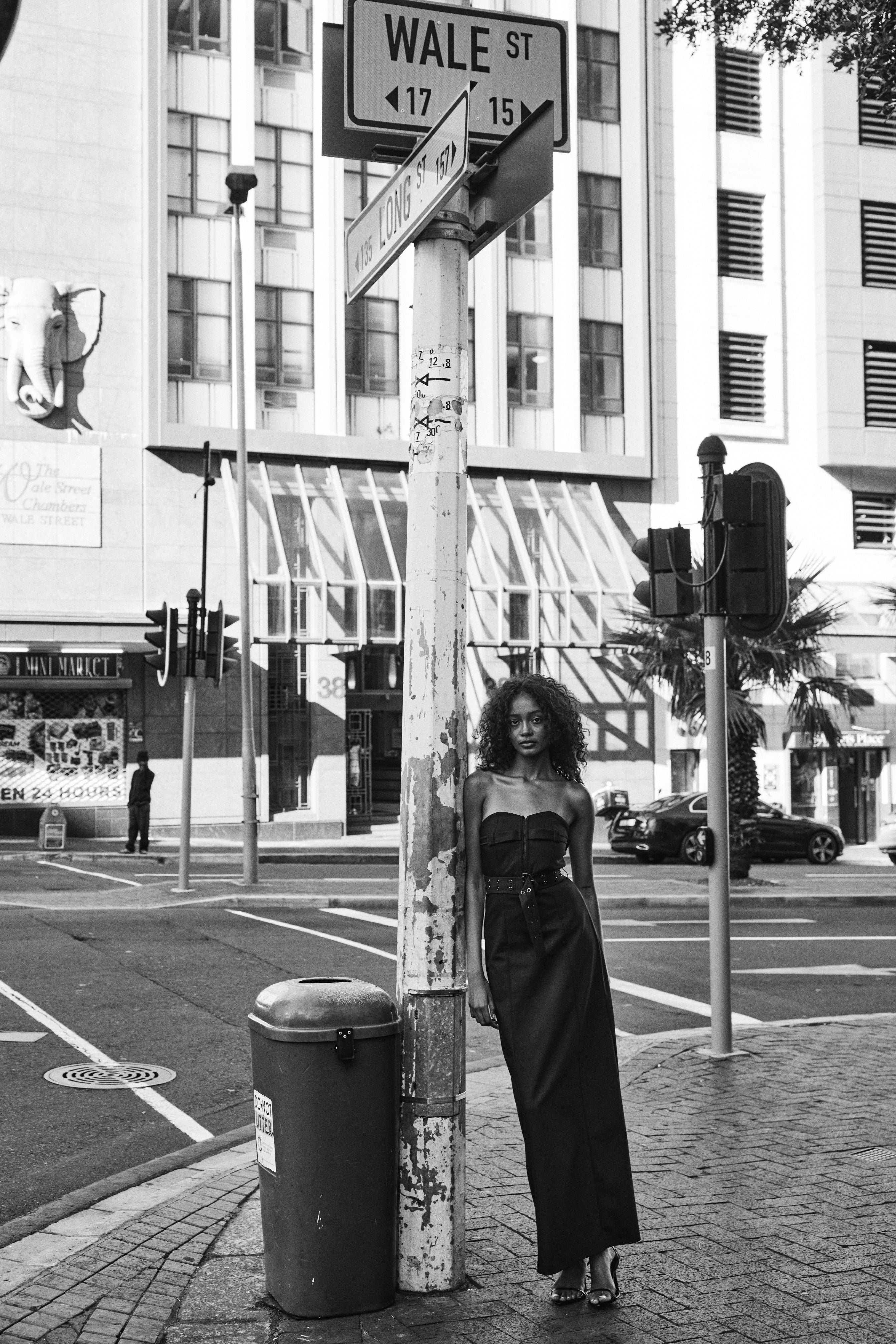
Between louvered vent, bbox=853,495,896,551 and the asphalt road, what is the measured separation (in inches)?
695

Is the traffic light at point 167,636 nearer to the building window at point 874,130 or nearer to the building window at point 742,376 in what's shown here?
the building window at point 742,376

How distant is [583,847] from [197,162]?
30.2 m

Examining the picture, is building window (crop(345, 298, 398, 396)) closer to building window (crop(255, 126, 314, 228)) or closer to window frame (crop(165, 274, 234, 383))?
building window (crop(255, 126, 314, 228))

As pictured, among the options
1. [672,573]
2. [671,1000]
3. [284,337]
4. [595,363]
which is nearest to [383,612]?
[284,337]

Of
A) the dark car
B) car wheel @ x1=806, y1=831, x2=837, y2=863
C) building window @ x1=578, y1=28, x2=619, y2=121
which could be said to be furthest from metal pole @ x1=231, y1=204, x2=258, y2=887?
building window @ x1=578, y1=28, x2=619, y2=121

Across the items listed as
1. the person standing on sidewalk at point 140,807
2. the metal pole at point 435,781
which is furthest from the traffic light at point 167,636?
the metal pole at point 435,781

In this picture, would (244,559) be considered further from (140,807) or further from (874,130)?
(874,130)

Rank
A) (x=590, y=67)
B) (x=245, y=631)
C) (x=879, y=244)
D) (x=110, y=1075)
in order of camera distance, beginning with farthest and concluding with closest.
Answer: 1. (x=879, y=244)
2. (x=590, y=67)
3. (x=245, y=631)
4. (x=110, y=1075)

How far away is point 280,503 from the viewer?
3234cm

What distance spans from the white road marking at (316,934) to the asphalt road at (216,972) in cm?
4

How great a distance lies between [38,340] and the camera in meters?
30.4

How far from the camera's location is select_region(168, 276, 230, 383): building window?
31.7 meters

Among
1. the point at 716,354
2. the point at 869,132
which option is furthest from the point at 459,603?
the point at 869,132

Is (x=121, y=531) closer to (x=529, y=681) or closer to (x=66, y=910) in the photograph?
(x=66, y=910)
